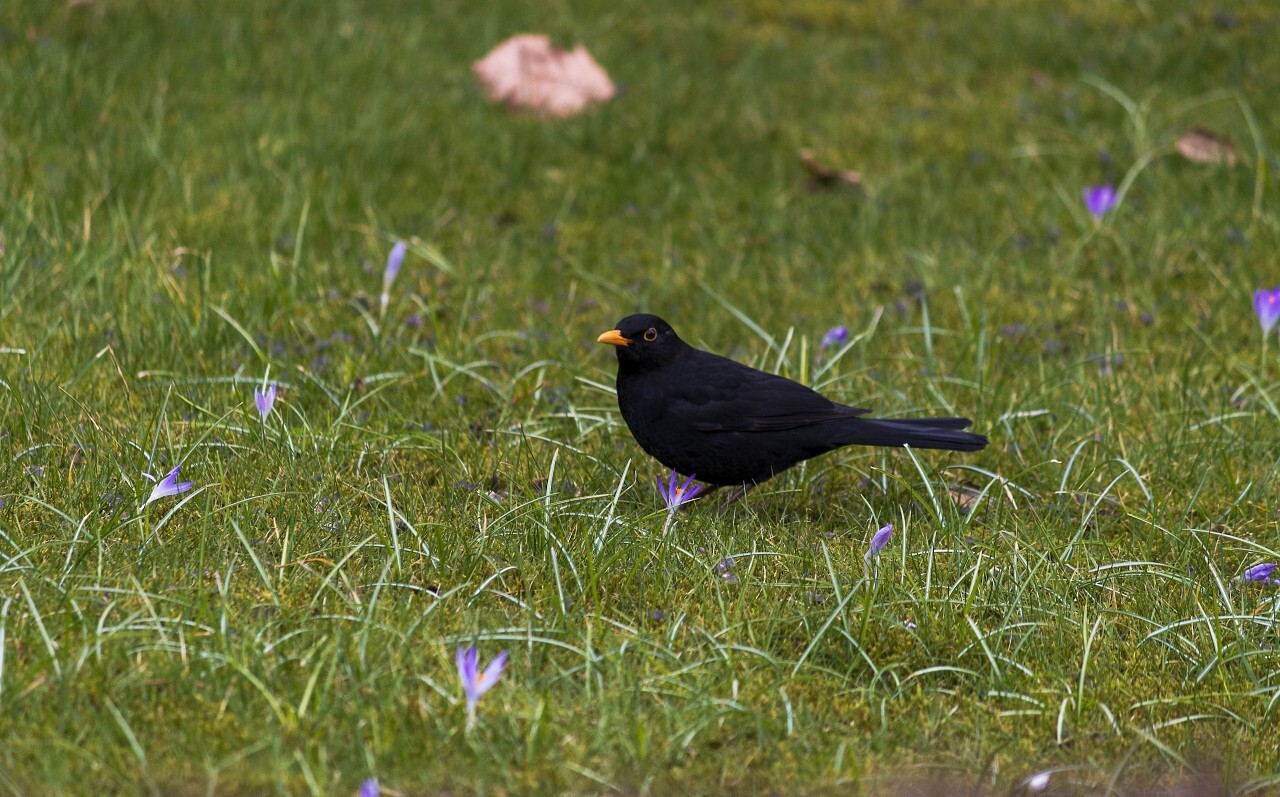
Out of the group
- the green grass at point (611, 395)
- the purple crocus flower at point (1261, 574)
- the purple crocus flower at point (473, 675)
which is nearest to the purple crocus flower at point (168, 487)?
the green grass at point (611, 395)

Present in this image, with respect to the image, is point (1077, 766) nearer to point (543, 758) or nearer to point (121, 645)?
point (543, 758)

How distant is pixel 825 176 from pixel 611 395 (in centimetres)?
215

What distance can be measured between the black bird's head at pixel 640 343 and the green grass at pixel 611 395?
14.1 inches

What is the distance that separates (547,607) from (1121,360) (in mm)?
2910

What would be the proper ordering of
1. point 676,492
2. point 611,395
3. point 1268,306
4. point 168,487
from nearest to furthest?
point 168,487 → point 676,492 → point 1268,306 → point 611,395

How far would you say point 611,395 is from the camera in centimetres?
529

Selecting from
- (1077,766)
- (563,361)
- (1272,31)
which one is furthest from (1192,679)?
(1272,31)

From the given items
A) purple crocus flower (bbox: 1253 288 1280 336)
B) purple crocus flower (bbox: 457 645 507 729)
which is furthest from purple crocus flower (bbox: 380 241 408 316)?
Result: purple crocus flower (bbox: 1253 288 1280 336)

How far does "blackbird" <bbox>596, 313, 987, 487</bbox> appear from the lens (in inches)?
173

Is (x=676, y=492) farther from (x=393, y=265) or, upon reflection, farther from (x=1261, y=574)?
(x=1261, y=574)

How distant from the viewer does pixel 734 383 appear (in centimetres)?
458

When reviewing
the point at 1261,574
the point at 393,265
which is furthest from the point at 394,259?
the point at 1261,574

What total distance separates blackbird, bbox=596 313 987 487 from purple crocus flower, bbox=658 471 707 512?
6cm

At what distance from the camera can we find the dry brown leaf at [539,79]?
7.21m
